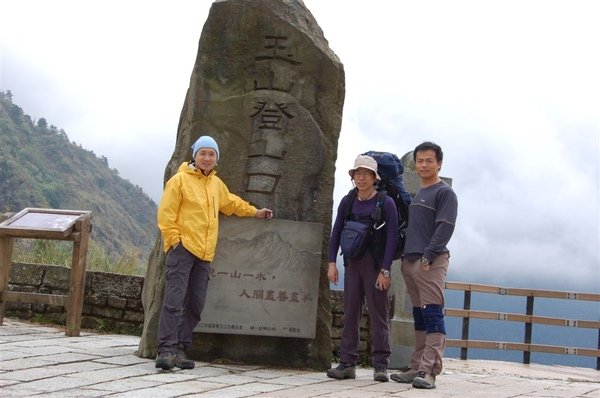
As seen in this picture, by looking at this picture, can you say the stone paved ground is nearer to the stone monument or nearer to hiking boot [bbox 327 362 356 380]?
hiking boot [bbox 327 362 356 380]

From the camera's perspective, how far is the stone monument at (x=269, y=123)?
7102mm

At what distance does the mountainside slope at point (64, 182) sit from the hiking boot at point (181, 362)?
19738 millimetres

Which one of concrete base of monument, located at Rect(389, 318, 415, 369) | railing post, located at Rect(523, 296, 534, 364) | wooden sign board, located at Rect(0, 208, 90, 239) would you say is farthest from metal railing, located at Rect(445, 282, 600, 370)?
wooden sign board, located at Rect(0, 208, 90, 239)

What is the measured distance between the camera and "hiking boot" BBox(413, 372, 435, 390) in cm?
607

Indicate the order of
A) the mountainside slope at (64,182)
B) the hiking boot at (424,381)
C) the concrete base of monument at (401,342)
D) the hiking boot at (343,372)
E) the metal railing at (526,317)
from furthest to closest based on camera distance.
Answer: the mountainside slope at (64,182) → the metal railing at (526,317) → the concrete base of monument at (401,342) → the hiking boot at (343,372) → the hiking boot at (424,381)

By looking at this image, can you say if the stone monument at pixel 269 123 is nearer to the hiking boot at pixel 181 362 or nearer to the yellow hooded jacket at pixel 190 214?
the hiking boot at pixel 181 362

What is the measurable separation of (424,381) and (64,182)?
102ft

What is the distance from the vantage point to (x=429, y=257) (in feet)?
19.9

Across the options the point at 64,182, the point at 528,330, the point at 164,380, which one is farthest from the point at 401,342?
the point at 64,182

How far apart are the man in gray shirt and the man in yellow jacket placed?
1508 mm

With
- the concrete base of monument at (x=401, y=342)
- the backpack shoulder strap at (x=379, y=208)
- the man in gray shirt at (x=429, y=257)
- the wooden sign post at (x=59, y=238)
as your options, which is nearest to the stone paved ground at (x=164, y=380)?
the man in gray shirt at (x=429, y=257)

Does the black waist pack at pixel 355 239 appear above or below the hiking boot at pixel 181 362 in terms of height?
above

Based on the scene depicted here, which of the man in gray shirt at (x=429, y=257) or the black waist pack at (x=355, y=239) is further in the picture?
the black waist pack at (x=355, y=239)

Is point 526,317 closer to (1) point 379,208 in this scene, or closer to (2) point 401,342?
(2) point 401,342
